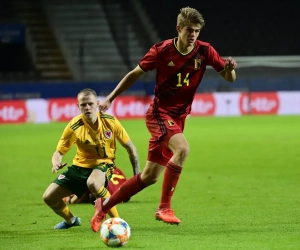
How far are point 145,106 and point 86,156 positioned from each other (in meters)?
20.9

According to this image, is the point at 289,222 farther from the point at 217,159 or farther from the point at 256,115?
the point at 256,115

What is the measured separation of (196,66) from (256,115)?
2170 centimetres

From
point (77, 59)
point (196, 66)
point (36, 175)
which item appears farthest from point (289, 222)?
point (77, 59)

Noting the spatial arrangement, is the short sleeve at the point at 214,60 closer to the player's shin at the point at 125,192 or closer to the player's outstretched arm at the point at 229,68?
the player's outstretched arm at the point at 229,68

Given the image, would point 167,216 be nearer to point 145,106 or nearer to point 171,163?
point 171,163

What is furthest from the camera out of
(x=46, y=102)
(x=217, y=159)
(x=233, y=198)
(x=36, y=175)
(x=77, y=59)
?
(x=77, y=59)

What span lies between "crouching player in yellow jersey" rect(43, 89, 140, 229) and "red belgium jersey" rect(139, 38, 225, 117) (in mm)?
548

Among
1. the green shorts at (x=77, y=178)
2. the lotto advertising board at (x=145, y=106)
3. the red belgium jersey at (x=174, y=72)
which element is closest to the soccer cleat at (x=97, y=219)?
the green shorts at (x=77, y=178)

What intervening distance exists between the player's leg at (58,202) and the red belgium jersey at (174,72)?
45.2 inches

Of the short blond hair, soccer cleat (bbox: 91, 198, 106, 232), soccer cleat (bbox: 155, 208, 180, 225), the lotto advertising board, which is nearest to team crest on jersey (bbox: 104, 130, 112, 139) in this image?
soccer cleat (bbox: 91, 198, 106, 232)

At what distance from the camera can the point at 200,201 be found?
9375 mm

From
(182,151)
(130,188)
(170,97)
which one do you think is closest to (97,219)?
(130,188)

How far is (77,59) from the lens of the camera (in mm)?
32562

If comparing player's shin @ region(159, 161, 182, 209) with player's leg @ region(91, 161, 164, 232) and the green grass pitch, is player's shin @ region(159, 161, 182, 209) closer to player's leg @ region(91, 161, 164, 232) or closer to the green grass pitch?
player's leg @ region(91, 161, 164, 232)
